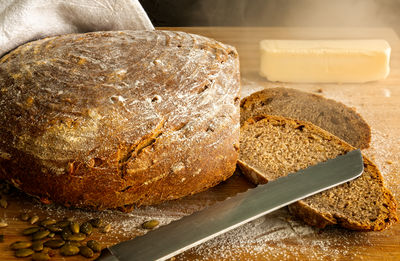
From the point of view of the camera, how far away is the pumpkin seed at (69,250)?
2150mm

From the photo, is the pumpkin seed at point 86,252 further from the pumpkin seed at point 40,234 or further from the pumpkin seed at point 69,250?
the pumpkin seed at point 40,234

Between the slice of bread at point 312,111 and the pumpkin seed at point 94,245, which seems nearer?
the pumpkin seed at point 94,245

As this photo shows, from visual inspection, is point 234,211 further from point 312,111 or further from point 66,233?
point 312,111

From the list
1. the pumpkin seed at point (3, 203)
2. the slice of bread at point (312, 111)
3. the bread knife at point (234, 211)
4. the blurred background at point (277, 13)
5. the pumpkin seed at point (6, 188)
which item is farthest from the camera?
the blurred background at point (277, 13)

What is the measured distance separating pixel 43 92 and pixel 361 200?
1661 mm

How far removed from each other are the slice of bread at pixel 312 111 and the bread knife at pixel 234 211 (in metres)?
0.46

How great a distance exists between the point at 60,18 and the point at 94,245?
1515 millimetres

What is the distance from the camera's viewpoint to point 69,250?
215 centimetres

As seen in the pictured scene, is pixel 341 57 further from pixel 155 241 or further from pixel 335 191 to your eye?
pixel 155 241

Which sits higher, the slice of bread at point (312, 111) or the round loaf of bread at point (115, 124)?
the round loaf of bread at point (115, 124)

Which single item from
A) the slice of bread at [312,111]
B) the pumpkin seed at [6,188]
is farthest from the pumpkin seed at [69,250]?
the slice of bread at [312,111]

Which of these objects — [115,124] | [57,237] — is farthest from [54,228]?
[115,124]

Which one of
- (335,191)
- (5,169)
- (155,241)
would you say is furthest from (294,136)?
(5,169)

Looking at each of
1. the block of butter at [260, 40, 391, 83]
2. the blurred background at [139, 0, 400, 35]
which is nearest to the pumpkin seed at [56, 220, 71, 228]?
the block of butter at [260, 40, 391, 83]
